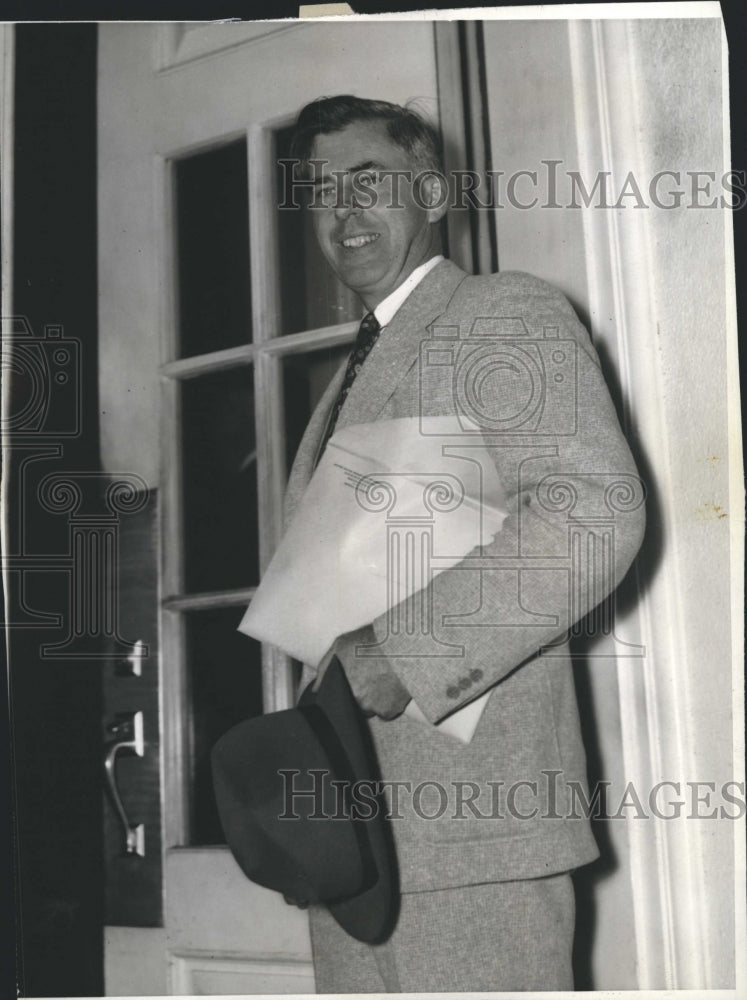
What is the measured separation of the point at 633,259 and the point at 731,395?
0.66 feet

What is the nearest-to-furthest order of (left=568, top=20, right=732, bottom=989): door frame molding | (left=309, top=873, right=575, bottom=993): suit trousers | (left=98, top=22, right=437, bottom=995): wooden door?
(left=309, top=873, right=575, bottom=993): suit trousers < (left=568, top=20, right=732, bottom=989): door frame molding < (left=98, top=22, right=437, bottom=995): wooden door

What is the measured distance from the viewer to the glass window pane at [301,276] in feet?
4.69

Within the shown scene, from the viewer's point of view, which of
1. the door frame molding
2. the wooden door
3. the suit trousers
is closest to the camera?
the suit trousers

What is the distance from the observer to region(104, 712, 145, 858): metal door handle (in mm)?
1481

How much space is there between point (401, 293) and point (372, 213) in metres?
0.10

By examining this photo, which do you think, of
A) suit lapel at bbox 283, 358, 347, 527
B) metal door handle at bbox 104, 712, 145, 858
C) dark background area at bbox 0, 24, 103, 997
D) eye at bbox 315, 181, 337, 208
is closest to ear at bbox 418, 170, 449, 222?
eye at bbox 315, 181, 337, 208

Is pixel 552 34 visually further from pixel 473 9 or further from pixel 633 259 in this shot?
pixel 633 259

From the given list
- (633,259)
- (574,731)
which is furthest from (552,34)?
(574,731)

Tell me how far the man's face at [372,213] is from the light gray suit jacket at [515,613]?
0.13 m

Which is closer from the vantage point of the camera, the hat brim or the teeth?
the hat brim

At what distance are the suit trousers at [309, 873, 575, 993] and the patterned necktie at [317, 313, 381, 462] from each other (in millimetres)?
539

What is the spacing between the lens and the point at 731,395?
4.43ft

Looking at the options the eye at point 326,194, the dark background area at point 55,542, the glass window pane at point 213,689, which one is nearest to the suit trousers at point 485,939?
the glass window pane at point 213,689

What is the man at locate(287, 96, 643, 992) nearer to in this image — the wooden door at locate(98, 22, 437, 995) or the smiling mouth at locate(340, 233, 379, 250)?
the smiling mouth at locate(340, 233, 379, 250)
